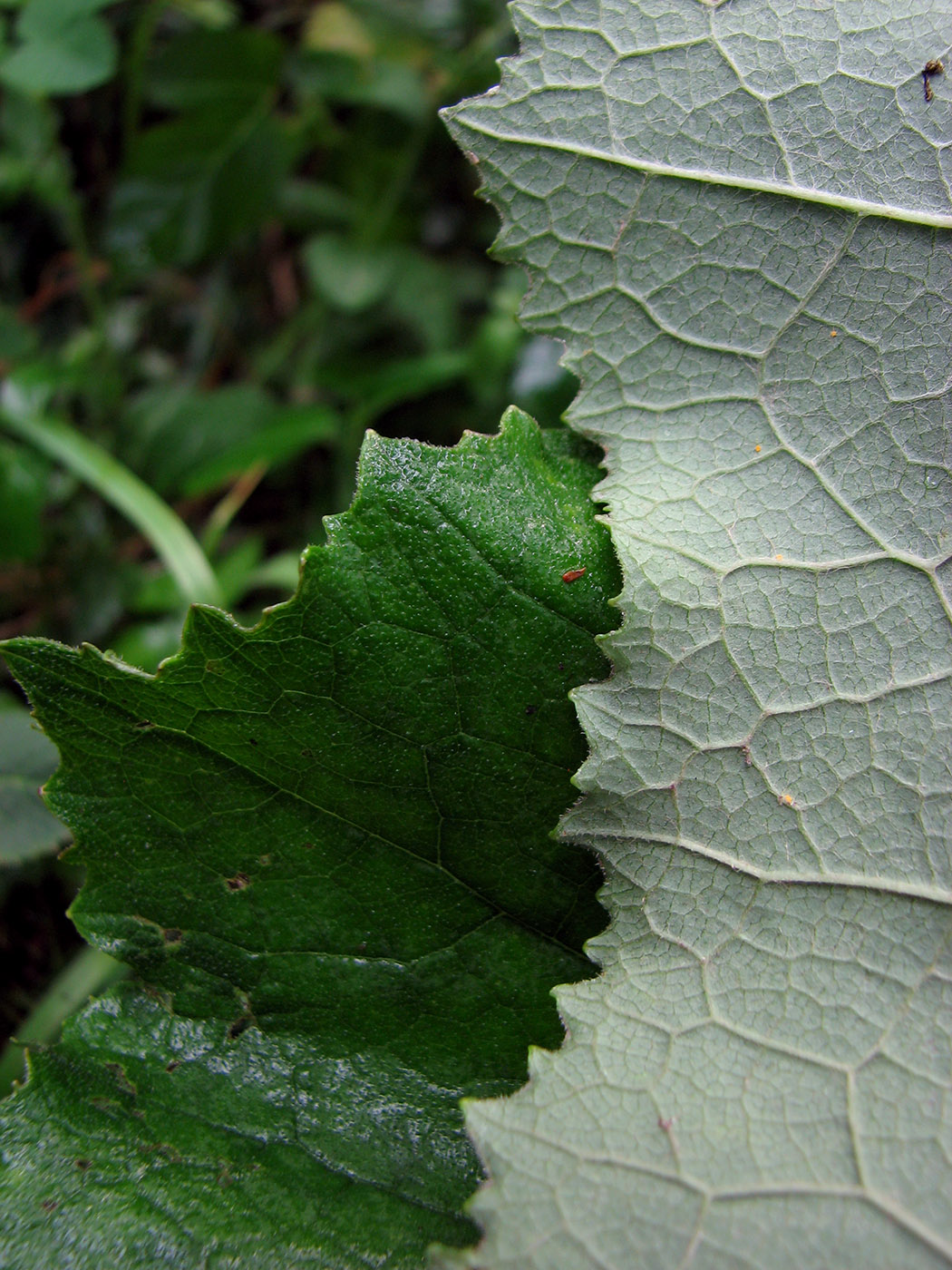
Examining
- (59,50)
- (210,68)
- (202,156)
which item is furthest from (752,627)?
(210,68)

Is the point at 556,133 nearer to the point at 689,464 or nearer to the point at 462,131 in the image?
the point at 462,131

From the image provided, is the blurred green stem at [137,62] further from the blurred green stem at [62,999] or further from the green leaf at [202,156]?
the blurred green stem at [62,999]

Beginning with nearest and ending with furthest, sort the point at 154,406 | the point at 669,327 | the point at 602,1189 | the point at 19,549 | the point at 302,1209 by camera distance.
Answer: the point at 602,1189, the point at 302,1209, the point at 669,327, the point at 19,549, the point at 154,406

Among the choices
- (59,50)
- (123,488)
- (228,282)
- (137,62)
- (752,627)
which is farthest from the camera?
(228,282)

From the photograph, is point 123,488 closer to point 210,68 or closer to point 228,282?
point 228,282

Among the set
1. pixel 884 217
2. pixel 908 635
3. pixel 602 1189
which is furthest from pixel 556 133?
pixel 602 1189

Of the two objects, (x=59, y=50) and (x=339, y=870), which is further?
(x=59, y=50)

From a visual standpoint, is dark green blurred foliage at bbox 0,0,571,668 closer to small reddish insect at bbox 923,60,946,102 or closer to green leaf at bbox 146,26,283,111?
green leaf at bbox 146,26,283,111
